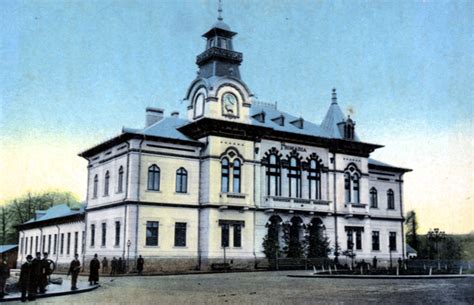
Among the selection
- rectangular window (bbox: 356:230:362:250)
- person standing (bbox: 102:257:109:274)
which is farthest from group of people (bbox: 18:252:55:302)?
rectangular window (bbox: 356:230:362:250)

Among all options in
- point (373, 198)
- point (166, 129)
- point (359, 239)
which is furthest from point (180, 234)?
point (373, 198)

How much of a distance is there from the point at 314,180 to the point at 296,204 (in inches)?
128

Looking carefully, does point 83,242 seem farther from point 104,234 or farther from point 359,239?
point 359,239

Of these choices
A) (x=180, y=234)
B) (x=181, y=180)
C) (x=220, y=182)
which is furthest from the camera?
(x=220, y=182)

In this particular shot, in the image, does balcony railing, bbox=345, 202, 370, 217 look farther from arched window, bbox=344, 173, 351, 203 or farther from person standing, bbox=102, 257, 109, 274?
person standing, bbox=102, 257, 109, 274

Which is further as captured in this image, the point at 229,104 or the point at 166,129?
the point at 229,104

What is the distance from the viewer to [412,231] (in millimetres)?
86812

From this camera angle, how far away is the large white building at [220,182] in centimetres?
4012

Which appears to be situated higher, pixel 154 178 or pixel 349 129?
pixel 349 129

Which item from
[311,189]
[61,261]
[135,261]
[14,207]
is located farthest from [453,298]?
[14,207]

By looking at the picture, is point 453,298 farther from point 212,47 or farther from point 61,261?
point 61,261

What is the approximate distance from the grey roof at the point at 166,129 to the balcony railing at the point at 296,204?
7.56m

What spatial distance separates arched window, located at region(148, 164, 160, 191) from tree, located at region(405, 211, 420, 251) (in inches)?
1969

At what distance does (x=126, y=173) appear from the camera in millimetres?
40000
